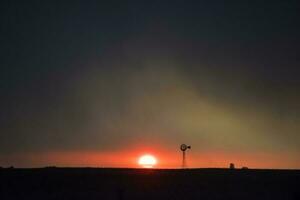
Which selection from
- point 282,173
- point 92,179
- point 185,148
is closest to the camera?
point 92,179

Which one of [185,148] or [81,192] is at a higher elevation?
[185,148]

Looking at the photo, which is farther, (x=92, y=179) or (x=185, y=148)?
(x=185, y=148)

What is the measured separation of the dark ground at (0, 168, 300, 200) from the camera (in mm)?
32422

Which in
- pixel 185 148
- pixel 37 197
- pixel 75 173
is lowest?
pixel 37 197

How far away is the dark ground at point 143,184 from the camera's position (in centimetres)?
3242

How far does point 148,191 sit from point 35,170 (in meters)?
8.38

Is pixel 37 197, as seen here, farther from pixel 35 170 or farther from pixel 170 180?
pixel 170 180

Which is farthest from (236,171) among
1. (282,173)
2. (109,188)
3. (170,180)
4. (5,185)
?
(5,185)

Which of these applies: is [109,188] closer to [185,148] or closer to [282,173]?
[282,173]

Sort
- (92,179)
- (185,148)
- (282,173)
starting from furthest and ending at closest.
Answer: (185,148)
(282,173)
(92,179)

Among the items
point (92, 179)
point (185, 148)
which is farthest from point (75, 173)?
point (185, 148)

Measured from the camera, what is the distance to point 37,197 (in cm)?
3194

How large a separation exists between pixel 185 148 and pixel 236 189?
32.8 m

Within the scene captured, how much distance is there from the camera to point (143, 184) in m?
33.7
